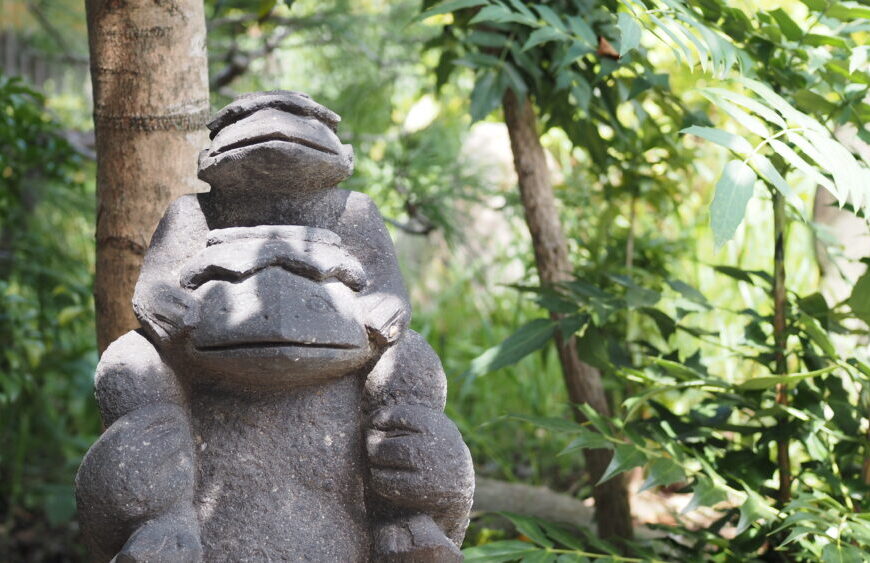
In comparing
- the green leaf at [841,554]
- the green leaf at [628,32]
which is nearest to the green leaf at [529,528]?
the green leaf at [841,554]

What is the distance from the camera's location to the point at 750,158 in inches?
56.0

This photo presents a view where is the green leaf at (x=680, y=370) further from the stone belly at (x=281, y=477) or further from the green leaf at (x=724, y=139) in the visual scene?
the stone belly at (x=281, y=477)

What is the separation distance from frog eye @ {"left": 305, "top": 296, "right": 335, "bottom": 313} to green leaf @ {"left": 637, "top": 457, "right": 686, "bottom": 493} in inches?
31.1

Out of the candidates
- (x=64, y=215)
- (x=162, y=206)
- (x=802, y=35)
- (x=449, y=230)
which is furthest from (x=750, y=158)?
(x=64, y=215)

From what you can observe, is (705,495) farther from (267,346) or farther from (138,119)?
(138,119)

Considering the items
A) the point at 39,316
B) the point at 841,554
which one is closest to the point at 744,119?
the point at 841,554

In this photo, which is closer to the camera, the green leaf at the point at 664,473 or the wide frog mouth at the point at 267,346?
the wide frog mouth at the point at 267,346

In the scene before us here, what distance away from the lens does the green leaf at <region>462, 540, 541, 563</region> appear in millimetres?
1877

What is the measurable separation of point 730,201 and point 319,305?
2.19 feet

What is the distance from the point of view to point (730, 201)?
1333mm

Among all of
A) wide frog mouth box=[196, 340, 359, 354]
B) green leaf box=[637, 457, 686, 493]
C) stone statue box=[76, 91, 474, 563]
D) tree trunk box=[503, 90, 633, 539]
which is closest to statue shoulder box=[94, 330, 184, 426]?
stone statue box=[76, 91, 474, 563]

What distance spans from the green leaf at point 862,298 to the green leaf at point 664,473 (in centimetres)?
50

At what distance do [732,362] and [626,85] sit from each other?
1619 mm

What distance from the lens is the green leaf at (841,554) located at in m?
1.65
